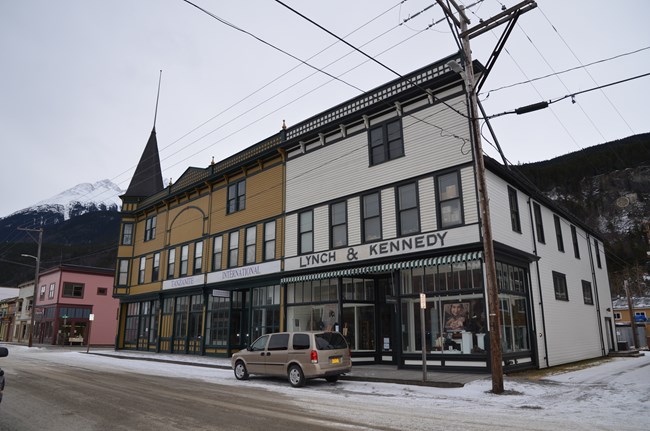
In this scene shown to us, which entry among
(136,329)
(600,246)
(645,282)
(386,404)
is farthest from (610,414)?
(645,282)

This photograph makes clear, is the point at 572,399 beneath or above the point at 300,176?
beneath

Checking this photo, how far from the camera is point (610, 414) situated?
920cm

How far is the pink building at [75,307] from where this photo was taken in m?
52.9

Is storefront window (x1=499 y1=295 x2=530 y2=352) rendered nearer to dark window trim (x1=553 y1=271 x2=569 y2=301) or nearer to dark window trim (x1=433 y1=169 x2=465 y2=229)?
dark window trim (x1=433 y1=169 x2=465 y2=229)

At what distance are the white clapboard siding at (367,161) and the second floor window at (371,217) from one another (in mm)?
553

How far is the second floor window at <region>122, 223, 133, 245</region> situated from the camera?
37875mm

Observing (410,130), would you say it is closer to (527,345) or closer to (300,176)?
(300,176)

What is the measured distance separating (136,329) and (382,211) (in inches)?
983

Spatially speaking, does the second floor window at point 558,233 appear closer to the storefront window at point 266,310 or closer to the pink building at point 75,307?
the storefront window at point 266,310

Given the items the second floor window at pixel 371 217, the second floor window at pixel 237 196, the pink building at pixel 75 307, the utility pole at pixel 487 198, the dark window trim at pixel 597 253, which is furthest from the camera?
the pink building at pixel 75 307

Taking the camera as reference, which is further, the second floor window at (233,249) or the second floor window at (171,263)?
the second floor window at (171,263)

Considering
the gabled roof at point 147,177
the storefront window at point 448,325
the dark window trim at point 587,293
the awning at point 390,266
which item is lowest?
the storefront window at point 448,325

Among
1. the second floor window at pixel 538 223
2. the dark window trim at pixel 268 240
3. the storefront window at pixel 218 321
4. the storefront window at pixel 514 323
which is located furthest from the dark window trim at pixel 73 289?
the storefront window at pixel 514 323

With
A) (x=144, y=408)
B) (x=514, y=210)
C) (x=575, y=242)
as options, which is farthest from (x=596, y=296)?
(x=144, y=408)
